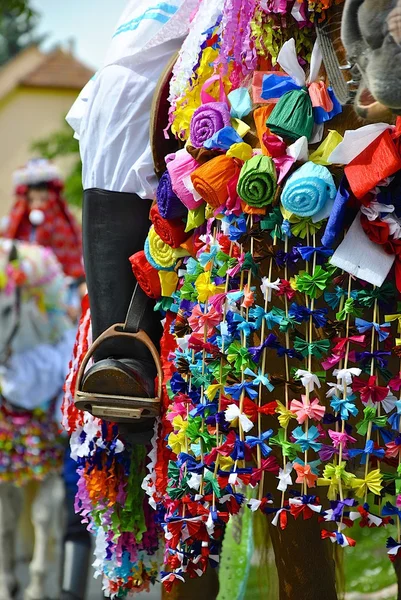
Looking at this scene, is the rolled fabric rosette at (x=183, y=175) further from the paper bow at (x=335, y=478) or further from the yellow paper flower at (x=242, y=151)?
the paper bow at (x=335, y=478)

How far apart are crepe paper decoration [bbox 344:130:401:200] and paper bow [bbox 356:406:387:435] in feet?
1.38

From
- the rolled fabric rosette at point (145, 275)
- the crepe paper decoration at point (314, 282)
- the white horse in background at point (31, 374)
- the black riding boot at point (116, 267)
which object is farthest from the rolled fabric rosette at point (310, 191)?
the white horse in background at point (31, 374)

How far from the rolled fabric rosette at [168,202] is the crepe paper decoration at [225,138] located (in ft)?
0.84

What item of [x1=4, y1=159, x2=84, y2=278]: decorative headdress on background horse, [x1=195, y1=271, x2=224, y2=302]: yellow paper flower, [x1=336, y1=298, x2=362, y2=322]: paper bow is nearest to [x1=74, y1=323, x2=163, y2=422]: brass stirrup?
[x1=195, y1=271, x2=224, y2=302]: yellow paper flower

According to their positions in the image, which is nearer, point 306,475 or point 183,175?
point 306,475

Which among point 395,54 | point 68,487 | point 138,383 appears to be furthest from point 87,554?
point 395,54

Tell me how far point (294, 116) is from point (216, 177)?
238 millimetres

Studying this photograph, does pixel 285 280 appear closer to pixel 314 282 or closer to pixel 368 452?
pixel 314 282

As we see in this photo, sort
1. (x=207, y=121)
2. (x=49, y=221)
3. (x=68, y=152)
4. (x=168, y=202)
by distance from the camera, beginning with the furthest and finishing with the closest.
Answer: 1. (x=68, y=152)
2. (x=49, y=221)
3. (x=168, y=202)
4. (x=207, y=121)

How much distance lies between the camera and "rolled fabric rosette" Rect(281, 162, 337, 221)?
7.51ft

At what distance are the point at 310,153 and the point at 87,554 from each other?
3.76m

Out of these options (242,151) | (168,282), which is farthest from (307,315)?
(168,282)

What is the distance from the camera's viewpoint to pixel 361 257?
7.43 ft

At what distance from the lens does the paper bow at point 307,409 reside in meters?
2.33
